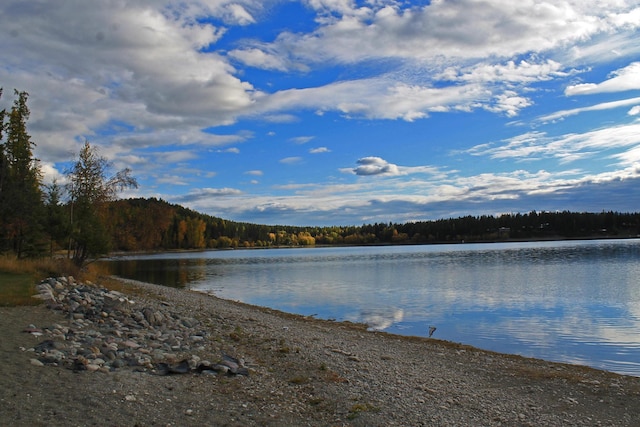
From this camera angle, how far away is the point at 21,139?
3728 cm

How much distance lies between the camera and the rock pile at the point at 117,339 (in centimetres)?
995

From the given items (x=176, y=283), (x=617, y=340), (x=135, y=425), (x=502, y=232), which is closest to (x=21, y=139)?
(x=176, y=283)

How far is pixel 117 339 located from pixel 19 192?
22139mm

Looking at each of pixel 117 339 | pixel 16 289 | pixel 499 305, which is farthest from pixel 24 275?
pixel 499 305

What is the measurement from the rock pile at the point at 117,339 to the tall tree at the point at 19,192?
13.4 m

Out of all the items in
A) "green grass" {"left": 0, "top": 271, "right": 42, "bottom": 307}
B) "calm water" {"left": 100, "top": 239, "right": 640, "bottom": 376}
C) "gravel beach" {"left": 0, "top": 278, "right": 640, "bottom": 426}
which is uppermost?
"green grass" {"left": 0, "top": 271, "right": 42, "bottom": 307}

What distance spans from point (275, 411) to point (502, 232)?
646ft

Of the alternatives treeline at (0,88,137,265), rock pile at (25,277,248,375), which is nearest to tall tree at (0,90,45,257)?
treeline at (0,88,137,265)

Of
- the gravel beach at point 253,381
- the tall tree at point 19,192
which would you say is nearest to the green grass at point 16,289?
the gravel beach at point 253,381

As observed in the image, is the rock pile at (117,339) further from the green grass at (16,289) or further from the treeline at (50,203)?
the treeline at (50,203)

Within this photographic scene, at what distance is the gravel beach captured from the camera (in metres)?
7.75

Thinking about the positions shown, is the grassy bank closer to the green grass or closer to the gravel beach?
the green grass

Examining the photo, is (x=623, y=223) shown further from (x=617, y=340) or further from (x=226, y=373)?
(x=226, y=373)

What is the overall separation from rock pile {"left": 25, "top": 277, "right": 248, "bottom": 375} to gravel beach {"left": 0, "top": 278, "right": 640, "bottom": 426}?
41mm
